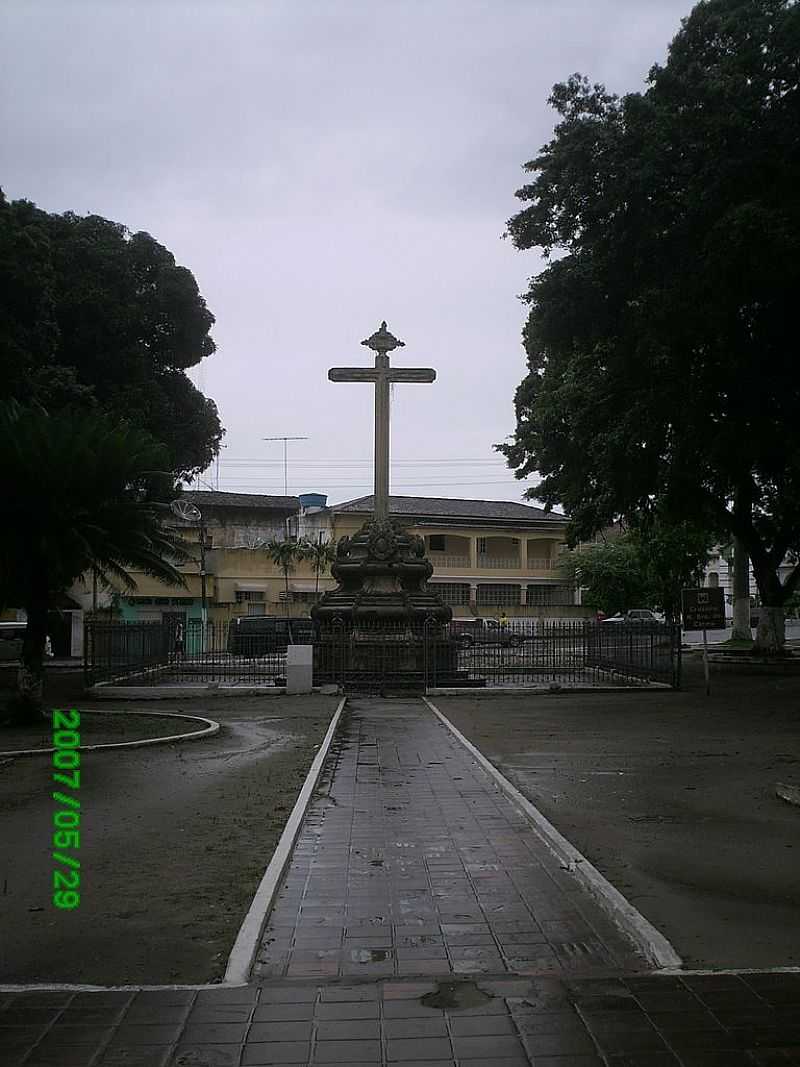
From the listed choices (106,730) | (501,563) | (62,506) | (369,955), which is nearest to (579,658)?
(106,730)

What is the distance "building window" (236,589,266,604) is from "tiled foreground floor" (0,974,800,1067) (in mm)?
54840

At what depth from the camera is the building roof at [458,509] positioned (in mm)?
63094

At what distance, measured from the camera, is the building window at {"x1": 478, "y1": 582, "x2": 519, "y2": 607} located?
63.1 metres

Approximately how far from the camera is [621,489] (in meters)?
27.1

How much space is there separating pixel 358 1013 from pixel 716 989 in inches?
64.1

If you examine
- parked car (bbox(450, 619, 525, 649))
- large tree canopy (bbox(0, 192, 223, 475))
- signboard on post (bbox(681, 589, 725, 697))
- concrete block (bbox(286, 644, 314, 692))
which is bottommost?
concrete block (bbox(286, 644, 314, 692))

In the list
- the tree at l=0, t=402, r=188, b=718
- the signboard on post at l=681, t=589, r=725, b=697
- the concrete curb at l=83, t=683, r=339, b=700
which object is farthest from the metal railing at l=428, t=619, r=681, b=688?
the tree at l=0, t=402, r=188, b=718

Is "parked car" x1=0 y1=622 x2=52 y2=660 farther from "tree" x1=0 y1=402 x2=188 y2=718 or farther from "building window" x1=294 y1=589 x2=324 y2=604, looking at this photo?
"building window" x1=294 y1=589 x2=324 y2=604

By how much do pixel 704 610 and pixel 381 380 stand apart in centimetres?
1077

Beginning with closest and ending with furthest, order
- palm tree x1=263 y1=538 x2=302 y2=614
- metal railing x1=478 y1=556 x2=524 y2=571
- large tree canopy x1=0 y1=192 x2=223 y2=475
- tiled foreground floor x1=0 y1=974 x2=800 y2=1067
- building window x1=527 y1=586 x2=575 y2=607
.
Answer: tiled foreground floor x1=0 y1=974 x2=800 y2=1067 → large tree canopy x1=0 y1=192 x2=223 y2=475 → palm tree x1=263 y1=538 x2=302 y2=614 → metal railing x1=478 y1=556 x2=524 y2=571 → building window x1=527 y1=586 x2=575 y2=607

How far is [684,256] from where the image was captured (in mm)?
22156

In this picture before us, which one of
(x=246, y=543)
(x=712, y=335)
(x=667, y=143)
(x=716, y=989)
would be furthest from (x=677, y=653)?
(x=246, y=543)

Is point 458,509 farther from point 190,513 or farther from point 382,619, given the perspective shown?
point 382,619

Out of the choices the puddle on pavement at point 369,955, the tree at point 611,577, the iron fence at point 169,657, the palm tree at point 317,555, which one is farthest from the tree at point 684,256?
the palm tree at point 317,555
